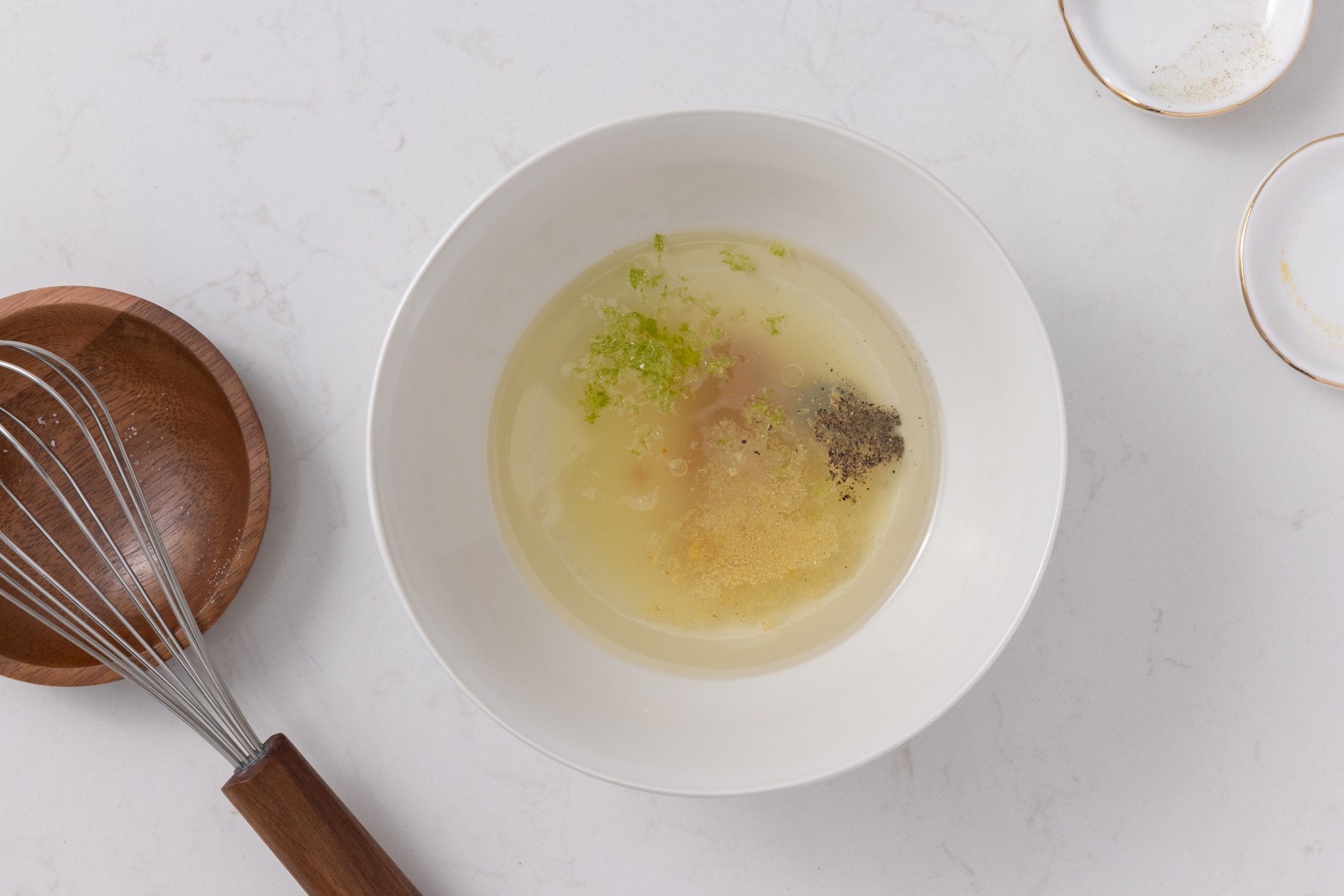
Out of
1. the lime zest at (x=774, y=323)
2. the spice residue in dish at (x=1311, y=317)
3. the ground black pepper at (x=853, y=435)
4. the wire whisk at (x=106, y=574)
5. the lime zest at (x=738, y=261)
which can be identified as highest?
the wire whisk at (x=106, y=574)

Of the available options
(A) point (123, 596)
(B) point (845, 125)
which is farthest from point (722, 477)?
(A) point (123, 596)

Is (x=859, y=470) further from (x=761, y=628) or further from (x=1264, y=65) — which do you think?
(x=1264, y=65)

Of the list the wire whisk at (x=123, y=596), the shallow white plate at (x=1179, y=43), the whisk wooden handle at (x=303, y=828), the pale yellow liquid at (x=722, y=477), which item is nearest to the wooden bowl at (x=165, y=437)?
the wire whisk at (x=123, y=596)

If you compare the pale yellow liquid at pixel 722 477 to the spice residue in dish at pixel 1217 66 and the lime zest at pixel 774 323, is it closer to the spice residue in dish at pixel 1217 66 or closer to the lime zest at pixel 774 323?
the lime zest at pixel 774 323

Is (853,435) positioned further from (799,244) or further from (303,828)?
(303,828)

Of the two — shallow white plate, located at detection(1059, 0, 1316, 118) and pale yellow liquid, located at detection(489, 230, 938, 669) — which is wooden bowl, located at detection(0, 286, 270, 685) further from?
shallow white plate, located at detection(1059, 0, 1316, 118)
